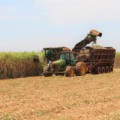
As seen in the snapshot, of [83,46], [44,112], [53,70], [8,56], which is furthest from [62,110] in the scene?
[83,46]

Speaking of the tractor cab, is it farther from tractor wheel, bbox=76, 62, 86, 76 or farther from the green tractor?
tractor wheel, bbox=76, 62, 86, 76

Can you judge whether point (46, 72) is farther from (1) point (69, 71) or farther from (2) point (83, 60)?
(2) point (83, 60)

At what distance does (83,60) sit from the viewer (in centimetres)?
2936

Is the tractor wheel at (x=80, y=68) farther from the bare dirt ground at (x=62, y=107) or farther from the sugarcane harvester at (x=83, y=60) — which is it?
the bare dirt ground at (x=62, y=107)

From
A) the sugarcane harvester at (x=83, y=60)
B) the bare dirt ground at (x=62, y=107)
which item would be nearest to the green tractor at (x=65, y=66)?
the sugarcane harvester at (x=83, y=60)

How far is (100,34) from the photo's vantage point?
3019cm

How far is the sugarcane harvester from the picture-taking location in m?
26.9

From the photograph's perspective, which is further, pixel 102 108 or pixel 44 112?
pixel 102 108

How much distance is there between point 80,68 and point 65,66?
1057 millimetres

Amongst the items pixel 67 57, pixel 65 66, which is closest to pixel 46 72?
pixel 65 66

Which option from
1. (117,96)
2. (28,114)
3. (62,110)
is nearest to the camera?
(28,114)

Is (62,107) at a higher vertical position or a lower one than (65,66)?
lower

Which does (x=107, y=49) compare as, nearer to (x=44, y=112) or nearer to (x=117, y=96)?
(x=117, y=96)

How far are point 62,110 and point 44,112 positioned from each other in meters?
0.72
